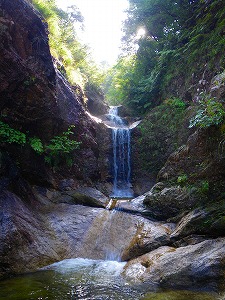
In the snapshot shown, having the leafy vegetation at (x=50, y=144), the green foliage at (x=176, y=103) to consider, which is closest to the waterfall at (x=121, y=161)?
the green foliage at (x=176, y=103)

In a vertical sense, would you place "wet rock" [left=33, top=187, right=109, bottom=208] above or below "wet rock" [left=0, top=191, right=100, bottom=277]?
above

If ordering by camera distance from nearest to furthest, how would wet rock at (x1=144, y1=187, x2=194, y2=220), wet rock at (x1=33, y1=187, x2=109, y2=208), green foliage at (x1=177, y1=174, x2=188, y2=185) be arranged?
wet rock at (x1=144, y1=187, x2=194, y2=220), green foliage at (x1=177, y1=174, x2=188, y2=185), wet rock at (x1=33, y1=187, x2=109, y2=208)

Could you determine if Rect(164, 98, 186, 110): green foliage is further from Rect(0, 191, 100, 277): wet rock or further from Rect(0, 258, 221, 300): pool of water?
Rect(0, 258, 221, 300): pool of water

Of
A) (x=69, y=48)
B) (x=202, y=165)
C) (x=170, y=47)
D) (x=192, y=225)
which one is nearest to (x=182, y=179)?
(x=202, y=165)

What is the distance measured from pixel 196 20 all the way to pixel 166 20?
287cm

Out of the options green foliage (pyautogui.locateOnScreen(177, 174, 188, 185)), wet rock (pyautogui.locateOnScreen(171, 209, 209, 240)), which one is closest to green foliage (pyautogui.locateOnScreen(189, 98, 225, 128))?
green foliage (pyautogui.locateOnScreen(177, 174, 188, 185))

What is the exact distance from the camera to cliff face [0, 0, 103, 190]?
328 inches

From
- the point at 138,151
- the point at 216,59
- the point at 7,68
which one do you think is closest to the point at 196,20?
the point at 216,59

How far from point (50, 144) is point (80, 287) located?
241 inches

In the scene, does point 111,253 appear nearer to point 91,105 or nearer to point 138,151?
point 138,151

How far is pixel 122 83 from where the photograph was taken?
18.8 metres

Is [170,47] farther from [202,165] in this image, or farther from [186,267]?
[186,267]

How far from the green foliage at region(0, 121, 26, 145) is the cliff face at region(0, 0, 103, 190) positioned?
13.4 inches

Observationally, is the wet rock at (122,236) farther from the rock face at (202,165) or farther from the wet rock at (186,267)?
the rock face at (202,165)
